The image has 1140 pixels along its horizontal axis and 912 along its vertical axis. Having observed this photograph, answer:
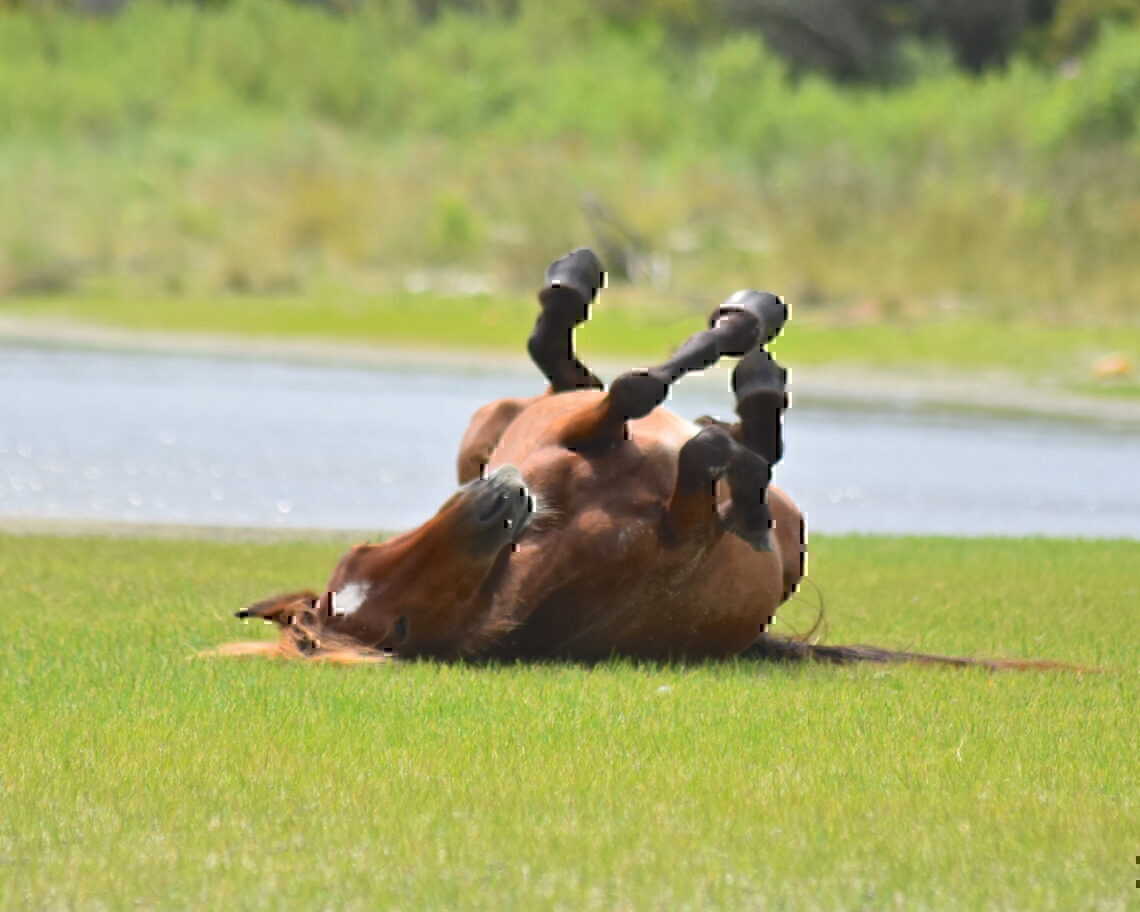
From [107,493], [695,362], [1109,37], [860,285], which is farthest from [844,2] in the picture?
[695,362]

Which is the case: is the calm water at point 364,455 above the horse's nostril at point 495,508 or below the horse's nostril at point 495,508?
above

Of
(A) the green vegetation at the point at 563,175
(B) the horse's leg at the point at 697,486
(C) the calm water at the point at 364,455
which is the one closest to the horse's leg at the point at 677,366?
(B) the horse's leg at the point at 697,486

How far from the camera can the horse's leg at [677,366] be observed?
6.34 meters

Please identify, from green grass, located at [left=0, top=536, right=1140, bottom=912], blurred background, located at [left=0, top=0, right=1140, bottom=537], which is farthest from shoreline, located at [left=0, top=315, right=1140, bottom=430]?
green grass, located at [left=0, top=536, right=1140, bottom=912]

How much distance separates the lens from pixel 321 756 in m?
5.14

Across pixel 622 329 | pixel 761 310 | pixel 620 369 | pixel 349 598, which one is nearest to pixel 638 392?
pixel 761 310

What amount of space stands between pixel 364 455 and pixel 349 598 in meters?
9.69

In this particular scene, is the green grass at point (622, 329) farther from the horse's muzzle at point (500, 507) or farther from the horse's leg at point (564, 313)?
the horse's muzzle at point (500, 507)

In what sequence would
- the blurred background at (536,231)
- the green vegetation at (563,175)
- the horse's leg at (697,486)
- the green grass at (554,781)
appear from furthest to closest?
the green vegetation at (563,175), the blurred background at (536,231), the horse's leg at (697,486), the green grass at (554,781)

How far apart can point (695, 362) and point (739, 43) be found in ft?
129

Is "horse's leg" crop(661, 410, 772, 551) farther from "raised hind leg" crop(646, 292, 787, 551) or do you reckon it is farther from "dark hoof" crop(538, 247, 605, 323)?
"dark hoof" crop(538, 247, 605, 323)

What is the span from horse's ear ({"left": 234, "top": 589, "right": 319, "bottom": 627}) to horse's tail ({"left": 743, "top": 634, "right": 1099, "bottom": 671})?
133cm

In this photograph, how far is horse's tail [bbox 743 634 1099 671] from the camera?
6578mm

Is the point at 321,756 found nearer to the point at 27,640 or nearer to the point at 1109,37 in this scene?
the point at 27,640
